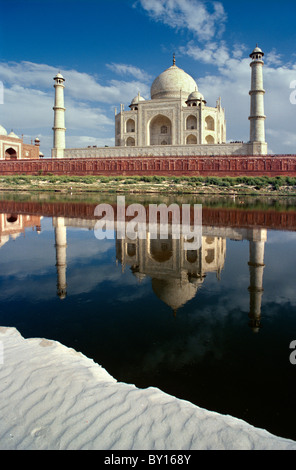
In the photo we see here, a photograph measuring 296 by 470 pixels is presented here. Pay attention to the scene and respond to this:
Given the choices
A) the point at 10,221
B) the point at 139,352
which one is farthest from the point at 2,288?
the point at 10,221

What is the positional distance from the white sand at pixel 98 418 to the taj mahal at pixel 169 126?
2667 cm

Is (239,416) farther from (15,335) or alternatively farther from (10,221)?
(10,221)

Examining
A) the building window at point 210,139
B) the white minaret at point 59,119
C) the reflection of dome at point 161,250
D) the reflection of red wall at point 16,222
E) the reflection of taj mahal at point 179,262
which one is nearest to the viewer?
the reflection of taj mahal at point 179,262

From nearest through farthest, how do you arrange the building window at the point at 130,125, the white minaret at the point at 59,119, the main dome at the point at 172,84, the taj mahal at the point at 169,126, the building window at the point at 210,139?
the taj mahal at the point at 169,126 → the white minaret at the point at 59,119 → the building window at the point at 210,139 → the main dome at the point at 172,84 → the building window at the point at 130,125

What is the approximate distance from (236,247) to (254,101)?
22.7m

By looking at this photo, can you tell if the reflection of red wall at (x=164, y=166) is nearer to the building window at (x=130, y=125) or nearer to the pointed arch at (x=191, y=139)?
the pointed arch at (x=191, y=139)

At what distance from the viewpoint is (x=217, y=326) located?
3473mm

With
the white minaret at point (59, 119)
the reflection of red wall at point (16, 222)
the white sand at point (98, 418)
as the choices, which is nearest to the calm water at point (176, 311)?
the white sand at point (98, 418)

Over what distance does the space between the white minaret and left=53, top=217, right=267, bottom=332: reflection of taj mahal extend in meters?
25.9

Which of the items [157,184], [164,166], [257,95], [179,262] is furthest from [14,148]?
[179,262]
